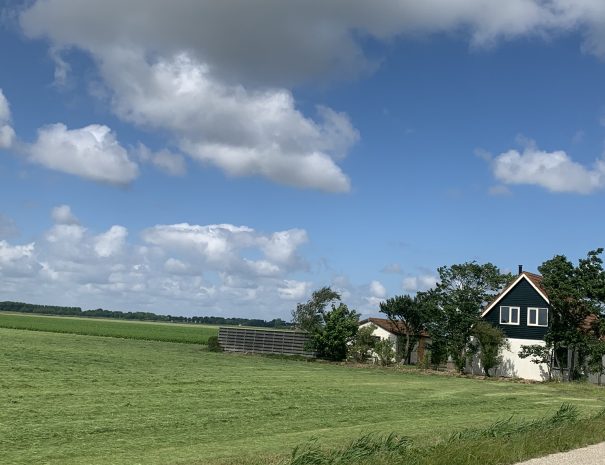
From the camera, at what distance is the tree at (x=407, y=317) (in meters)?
47.8

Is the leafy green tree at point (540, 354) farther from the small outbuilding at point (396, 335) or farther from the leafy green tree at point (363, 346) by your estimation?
the leafy green tree at point (363, 346)

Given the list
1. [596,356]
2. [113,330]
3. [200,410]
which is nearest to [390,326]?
[596,356]

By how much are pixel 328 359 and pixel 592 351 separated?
18134mm

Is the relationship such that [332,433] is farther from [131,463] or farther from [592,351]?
[592,351]

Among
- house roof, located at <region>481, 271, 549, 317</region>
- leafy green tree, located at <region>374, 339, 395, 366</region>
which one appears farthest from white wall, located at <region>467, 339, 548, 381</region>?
leafy green tree, located at <region>374, 339, 395, 366</region>

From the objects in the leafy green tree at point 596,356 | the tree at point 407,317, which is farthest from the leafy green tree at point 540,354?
the tree at point 407,317

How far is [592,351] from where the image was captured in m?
38.6

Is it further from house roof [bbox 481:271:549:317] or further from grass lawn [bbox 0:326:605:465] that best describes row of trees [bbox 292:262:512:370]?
grass lawn [bbox 0:326:605:465]

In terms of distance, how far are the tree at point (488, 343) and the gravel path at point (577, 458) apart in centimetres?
2942

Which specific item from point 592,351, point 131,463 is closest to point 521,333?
point 592,351

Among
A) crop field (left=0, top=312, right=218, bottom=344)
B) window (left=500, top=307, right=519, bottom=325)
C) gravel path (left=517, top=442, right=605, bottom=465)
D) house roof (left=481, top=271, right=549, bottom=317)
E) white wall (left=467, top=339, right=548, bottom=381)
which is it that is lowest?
crop field (left=0, top=312, right=218, bottom=344)

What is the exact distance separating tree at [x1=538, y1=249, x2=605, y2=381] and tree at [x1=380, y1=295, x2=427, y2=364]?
30.8ft

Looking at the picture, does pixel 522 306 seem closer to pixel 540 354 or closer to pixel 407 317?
pixel 540 354

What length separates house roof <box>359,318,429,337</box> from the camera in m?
49.2
